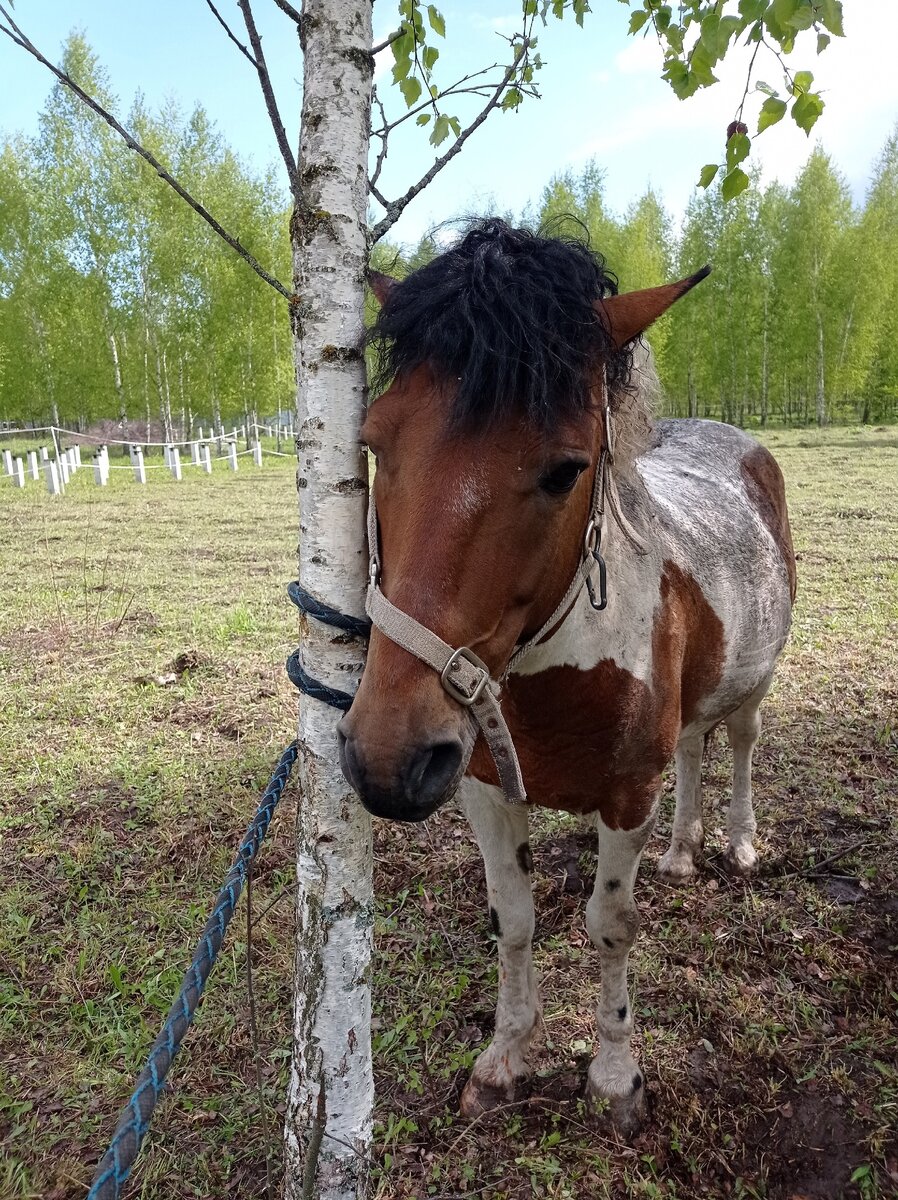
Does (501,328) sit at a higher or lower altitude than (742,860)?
higher

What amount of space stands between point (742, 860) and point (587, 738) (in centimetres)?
198

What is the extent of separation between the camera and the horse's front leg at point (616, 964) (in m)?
2.27

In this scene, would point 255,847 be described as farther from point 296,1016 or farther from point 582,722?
point 582,722

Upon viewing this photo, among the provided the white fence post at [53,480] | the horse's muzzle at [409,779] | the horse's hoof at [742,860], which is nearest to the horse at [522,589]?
the horse's muzzle at [409,779]

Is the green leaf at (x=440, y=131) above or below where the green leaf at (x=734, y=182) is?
above

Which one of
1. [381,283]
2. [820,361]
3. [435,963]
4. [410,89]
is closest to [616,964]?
[435,963]

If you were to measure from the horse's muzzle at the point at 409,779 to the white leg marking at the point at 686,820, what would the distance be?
2.44 m

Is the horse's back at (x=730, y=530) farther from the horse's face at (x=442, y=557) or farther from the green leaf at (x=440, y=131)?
the green leaf at (x=440, y=131)

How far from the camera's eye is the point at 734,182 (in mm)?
2268

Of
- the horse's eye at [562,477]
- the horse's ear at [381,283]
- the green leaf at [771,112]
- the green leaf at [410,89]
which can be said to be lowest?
the horse's eye at [562,477]

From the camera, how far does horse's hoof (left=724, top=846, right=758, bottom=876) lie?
3449 mm

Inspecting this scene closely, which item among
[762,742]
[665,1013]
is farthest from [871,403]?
[665,1013]

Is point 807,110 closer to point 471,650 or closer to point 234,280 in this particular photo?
point 471,650

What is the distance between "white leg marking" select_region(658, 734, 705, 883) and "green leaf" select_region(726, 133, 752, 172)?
2370mm
